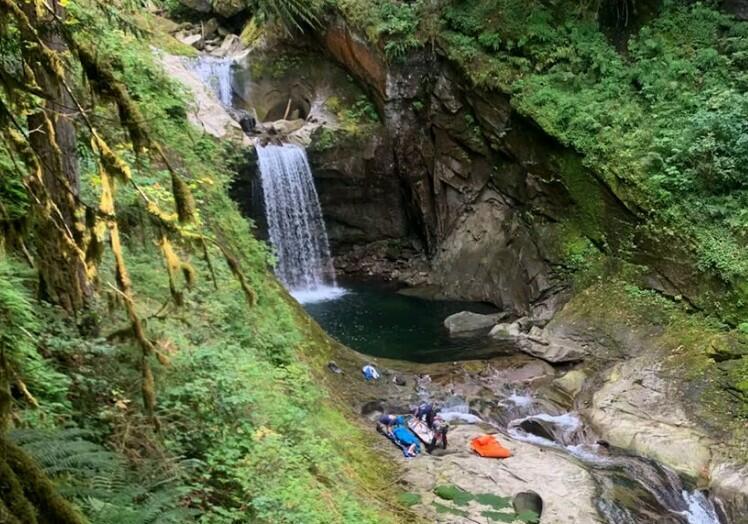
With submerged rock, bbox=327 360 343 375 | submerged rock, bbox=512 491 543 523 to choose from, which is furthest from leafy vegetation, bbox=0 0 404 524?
submerged rock, bbox=327 360 343 375

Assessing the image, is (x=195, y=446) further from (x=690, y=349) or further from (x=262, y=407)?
(x=690, y=349)

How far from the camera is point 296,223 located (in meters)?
17.2

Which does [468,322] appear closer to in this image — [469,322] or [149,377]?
[469,322]

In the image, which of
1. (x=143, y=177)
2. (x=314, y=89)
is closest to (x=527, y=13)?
(x=314, y=89)

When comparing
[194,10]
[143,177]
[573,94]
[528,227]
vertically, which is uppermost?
[194,10]

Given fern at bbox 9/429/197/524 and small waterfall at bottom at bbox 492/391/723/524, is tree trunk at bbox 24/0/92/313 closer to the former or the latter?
fern at bbox 9/429/197/524

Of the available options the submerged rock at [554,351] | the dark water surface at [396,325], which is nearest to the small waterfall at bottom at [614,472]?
the submerged rock at [554,351]

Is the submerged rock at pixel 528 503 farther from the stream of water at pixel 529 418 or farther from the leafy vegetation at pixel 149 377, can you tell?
the leafy vegetation at pixel 149 377

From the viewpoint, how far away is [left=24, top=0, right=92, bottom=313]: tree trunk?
131 inches

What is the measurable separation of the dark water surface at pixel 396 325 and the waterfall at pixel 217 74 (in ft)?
Result: 20.3

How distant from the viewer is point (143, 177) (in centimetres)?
740

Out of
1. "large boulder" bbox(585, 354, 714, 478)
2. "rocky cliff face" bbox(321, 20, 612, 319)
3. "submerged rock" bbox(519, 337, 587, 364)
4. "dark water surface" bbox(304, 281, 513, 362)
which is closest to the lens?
"large boulder" bbox(585, 354, 714, 478)

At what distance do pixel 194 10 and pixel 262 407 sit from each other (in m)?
19.1

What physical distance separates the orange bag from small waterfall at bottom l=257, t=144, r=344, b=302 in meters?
8.86
